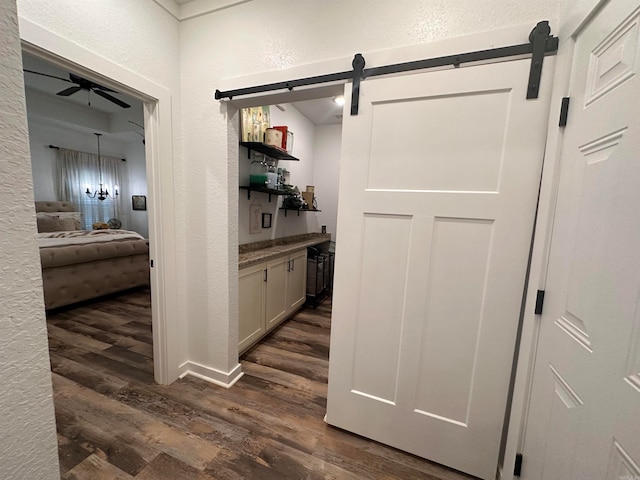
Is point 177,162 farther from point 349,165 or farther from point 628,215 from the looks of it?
point 628,215

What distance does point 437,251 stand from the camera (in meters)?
1.24

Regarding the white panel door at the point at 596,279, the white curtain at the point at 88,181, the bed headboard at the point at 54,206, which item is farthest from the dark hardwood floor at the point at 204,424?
the white curtain at the point at 88,181

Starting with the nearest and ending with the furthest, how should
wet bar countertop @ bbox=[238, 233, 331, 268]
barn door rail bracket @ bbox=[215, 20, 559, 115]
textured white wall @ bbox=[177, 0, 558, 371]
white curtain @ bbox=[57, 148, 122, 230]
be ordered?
1. barn door rail bracket @ bbox=[215, 20, 559, 115]
2. textured white wall @ bbox=[177, 0, 558, 371]
3. wet bar countertop @ bbox=[238, 233, 331, 268]
4. white curtain @ bbox=[57, 148, 122, 230]

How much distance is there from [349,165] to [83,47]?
1.51m

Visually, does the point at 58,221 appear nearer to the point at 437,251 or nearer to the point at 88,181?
the point at 88,181

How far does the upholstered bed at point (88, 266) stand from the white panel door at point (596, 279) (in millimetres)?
4328

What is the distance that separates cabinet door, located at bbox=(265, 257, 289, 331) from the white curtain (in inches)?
228

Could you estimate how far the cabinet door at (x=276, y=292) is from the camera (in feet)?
8.44

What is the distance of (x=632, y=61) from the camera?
65 cm

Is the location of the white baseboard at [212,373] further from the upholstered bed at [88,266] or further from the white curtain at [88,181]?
the white curtain at [88,181]

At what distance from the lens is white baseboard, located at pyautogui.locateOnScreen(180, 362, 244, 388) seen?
192 centimetres

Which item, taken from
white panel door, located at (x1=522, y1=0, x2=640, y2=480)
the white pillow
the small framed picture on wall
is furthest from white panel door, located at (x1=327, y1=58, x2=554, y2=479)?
the small framed picture on wall

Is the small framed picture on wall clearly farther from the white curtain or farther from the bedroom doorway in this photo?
the bedroom doorway

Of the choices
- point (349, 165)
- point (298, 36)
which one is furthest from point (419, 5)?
point (349, 165)
